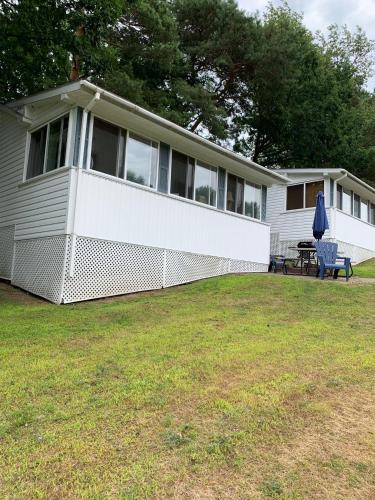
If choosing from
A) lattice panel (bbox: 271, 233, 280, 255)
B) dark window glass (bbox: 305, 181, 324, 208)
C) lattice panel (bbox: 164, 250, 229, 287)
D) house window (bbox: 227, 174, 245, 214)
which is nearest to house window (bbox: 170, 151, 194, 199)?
lattice panel (bbox: 164, 250, 229, 287)

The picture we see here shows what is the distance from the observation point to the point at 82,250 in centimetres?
887

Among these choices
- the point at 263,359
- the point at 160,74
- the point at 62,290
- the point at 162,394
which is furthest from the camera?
the point at 160,74

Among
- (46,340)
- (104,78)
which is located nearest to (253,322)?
(46,340)

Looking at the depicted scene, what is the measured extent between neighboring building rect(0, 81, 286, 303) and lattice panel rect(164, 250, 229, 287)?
0.03 m

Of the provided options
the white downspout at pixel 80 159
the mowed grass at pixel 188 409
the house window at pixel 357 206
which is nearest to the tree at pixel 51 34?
the white downspout at pixel 80 159

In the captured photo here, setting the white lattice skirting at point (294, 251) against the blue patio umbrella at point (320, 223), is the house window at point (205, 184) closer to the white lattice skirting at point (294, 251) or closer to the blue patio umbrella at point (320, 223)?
the blue patio umbrella at point (320, 223)

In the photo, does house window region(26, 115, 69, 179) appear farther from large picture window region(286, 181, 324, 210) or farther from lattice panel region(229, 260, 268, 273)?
large picture window region(286, 181, 324, 210)

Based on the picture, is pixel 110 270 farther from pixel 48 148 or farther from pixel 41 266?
pixel 48 148

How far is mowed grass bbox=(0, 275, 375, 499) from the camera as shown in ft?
8.23

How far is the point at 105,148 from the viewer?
9500mm

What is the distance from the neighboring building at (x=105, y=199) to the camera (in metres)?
8.87

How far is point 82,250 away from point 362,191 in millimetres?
14640

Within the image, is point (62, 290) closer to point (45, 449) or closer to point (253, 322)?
point (253, 322)

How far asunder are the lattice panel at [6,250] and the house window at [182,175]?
4.33 metres
